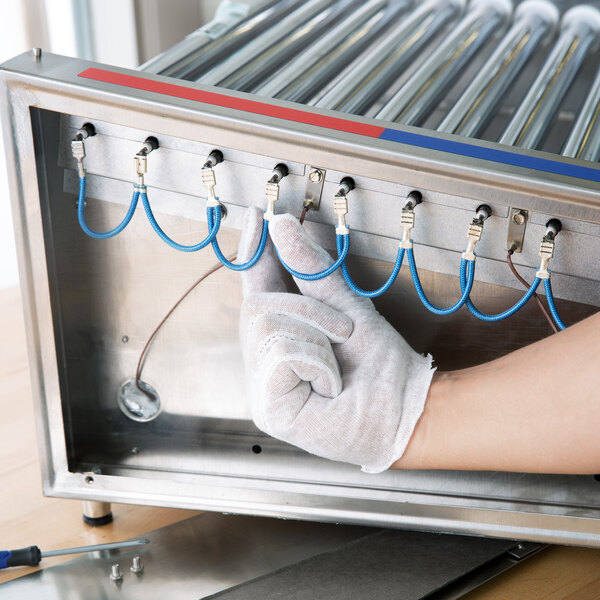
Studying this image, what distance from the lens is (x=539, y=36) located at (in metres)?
1.11

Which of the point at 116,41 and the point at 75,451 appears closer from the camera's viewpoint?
the point at 75,451

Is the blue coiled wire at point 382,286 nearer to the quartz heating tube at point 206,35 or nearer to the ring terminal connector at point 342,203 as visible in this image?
the ring terminal connector at point 342,203

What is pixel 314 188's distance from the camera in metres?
0.71

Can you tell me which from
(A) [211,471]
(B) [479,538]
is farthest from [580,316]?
(A) [211,471]

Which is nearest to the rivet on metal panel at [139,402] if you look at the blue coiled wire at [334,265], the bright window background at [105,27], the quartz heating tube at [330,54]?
the blue coiled wire at [334,265]

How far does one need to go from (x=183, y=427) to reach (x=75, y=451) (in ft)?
0.39

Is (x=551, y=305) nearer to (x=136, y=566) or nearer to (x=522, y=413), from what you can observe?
(x=522, y=413)

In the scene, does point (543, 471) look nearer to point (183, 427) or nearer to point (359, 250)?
point (359, 250)

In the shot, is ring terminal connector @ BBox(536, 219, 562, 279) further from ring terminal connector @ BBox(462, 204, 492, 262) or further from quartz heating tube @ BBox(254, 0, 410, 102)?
quartz heating tube @ BBox(254, 0, 410, 102)

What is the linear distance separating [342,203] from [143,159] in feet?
0.58

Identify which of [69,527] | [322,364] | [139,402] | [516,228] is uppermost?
[516,228]

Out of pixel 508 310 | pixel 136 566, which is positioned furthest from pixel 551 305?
pixel 136 566

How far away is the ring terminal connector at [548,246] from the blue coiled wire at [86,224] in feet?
1.15

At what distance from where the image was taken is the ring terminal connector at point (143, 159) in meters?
0.69
